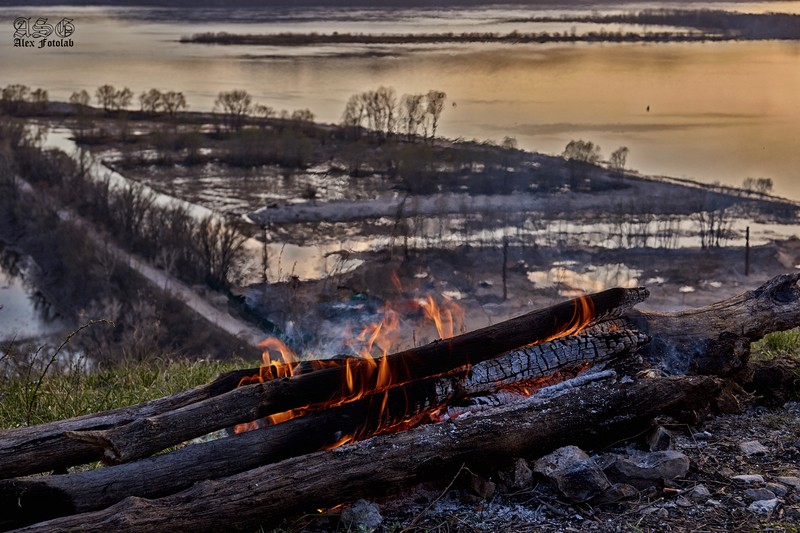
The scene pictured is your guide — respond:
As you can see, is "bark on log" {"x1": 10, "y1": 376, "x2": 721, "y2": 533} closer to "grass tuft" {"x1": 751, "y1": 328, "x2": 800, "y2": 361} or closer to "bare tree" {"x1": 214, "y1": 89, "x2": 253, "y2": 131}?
"grass tuft" {"x1": 751, "y1": 328, "x2": 800, "y2": 361}

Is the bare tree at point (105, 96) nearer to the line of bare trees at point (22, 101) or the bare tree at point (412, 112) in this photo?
the line of bare trees at point (22, 101)

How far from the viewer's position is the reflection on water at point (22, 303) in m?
36.5

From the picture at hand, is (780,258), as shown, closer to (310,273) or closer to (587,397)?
(310,273)

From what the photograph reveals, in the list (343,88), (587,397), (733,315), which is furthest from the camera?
(343,88)

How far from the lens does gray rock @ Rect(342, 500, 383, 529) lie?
4.08 metres

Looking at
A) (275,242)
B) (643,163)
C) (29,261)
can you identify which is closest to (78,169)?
(29,261)

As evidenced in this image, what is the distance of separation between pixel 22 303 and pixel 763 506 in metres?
41.5

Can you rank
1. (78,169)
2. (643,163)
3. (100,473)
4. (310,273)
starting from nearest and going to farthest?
1. (100,473)
2. (310,273)
3. (643,163)
4. (78,169)

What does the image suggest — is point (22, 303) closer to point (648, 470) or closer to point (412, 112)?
point (412, 112)

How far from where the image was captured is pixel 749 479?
14.5 feet

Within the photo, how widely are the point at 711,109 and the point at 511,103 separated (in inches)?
445

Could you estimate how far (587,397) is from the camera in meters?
Result: 4.65

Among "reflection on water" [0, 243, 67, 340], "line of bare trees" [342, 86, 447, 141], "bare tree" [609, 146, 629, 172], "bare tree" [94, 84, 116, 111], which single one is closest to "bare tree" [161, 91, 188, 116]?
"bare tree" [94, 84, 116, 111]

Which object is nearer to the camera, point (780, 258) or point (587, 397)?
point (587, 397)
